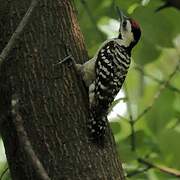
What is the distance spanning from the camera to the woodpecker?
281 cm

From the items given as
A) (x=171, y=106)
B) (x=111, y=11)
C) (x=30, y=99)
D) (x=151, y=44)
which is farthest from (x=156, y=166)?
(x=30, y=99)

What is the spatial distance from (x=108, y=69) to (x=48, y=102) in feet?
3.07

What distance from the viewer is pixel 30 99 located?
2412 millimetres

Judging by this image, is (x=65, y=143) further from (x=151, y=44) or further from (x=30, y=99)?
(x=151, y=44)

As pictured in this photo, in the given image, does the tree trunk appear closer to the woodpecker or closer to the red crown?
the woodpecker

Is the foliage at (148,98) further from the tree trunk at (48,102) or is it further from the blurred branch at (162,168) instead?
the tree trunk at (48,102)

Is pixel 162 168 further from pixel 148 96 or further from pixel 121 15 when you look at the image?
pixel 121 15

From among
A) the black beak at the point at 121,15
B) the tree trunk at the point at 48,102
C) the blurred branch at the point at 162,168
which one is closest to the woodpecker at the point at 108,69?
the black beak at the point at 121,15

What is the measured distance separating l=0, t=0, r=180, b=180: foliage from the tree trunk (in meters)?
0.72

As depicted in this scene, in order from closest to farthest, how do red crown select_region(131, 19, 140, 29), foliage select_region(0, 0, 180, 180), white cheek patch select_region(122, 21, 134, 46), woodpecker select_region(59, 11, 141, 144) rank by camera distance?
woodpecker select_region(59, 11, 141, 144) → foliage select_region(0, 0, 180, 180) → red crown select_region(131, 19, 140, 29) → white cheek patch select_region(122, 21, 134, 46)

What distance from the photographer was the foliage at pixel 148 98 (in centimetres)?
328

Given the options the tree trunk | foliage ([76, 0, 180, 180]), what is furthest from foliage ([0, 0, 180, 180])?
the tree trunk

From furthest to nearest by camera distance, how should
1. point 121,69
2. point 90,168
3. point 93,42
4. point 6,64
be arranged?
→ point 93,42
point 121,69
point 6,64
point 90,168

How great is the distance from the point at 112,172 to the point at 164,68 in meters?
2.86
